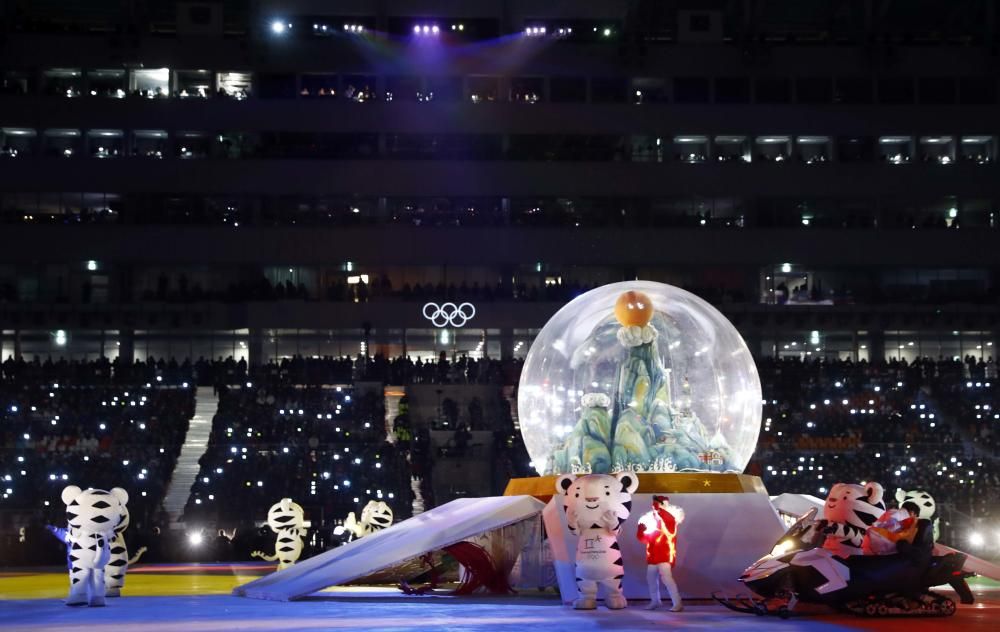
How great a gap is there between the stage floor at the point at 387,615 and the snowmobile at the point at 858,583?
0.30 meters

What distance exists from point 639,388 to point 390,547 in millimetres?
4638

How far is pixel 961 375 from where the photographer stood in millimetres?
48469

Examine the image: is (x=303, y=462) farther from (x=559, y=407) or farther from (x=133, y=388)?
(x=559, y=407)

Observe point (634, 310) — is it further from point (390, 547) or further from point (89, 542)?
point (89, 542)

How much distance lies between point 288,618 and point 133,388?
30.0 metres

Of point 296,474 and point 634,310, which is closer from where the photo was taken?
point 634,310

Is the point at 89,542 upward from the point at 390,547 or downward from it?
upward

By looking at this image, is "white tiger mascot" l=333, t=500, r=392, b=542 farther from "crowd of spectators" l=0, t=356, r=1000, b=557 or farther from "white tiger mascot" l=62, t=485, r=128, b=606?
"white tiger mascot" l=62, t=485, r=128, b=606

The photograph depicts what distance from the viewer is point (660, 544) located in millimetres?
18422

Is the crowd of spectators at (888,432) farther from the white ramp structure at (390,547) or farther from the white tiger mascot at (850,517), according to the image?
the white tiger mascot at (850,517)

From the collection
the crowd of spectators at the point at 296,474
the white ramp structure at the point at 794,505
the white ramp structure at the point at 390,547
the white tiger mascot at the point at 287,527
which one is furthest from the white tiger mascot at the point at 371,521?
the white ramp structure at the point at 794,505

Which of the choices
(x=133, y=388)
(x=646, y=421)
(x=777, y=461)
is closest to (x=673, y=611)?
(x=646, y=421)

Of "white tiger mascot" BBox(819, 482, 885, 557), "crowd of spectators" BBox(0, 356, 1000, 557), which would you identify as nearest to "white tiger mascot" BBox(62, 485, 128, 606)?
"white tiger mascot" BBox(819, 482, 885, 557)

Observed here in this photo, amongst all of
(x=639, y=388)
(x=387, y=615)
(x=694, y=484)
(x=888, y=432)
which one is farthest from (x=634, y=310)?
(x=888, y=432)
